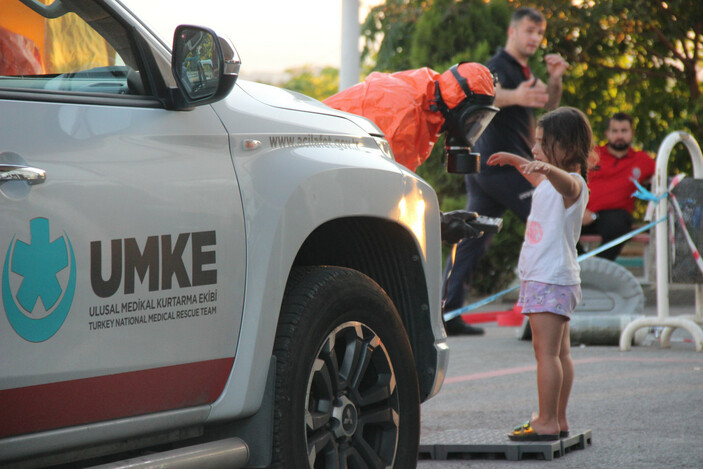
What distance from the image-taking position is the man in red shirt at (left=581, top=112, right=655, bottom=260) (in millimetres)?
10484

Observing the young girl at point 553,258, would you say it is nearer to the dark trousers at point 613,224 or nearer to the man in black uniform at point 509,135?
the man in black uniform at point 509,135

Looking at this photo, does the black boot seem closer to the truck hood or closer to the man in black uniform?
the man in black uniform

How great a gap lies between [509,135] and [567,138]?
11.6 ft

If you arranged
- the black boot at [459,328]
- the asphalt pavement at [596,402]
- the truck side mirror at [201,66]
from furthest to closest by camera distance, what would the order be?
the black boot at [459,328] < the asphalt pavement at [596,402] < the truck side mirror at [201,66]

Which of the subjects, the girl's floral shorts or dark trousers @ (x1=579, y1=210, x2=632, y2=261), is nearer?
the girl's floral shorts

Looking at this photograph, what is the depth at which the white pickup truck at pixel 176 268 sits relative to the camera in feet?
7.91

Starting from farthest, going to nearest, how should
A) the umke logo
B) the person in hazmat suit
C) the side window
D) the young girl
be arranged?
the person in hazmat suit → the young girl → the side window → the umke logo

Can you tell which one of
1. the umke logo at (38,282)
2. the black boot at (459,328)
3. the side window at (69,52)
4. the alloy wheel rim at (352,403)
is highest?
the side window at (69,52)

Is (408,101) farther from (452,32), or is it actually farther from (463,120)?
(452,32)

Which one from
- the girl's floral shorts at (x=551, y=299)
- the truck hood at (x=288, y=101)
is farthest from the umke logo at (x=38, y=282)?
the girl's floral shorts at (x=551, y=299)

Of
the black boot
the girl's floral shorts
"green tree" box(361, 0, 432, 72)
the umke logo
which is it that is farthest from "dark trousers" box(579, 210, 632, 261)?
the umke logo

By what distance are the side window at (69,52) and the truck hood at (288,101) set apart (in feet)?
1.72

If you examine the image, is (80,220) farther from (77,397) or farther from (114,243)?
(77,397)

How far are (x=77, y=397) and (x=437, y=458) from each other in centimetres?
229
